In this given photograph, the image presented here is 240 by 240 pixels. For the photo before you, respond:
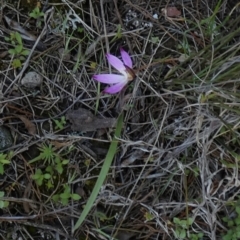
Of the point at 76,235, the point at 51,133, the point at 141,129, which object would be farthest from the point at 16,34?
the point at 76,235

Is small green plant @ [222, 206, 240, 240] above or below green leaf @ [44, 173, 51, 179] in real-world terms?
below

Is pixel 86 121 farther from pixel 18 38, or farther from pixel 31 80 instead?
pixel 18 38

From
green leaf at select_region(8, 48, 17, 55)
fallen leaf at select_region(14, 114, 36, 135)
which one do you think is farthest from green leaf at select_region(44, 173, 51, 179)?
green leaf at select_region(8, 48, 17, 55)

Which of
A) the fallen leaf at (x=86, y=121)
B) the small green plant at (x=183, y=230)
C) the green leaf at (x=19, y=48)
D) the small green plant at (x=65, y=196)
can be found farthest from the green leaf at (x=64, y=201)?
the green leaf at (x=19, y=48)

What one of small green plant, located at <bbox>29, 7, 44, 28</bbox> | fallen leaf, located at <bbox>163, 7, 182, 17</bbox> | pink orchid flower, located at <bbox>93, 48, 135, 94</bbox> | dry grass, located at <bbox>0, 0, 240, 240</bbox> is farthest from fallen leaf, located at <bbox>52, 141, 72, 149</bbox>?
fallen leaf, located at <bbox>163, 7, 182, 17</bbox>

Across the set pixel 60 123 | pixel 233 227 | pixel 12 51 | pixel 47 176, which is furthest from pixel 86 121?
pixel 233 227

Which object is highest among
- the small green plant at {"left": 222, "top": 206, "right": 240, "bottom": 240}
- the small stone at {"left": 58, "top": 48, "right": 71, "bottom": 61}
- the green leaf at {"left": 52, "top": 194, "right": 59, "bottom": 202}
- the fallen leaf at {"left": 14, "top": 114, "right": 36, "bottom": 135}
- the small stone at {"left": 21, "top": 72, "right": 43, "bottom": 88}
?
the small stone at {"left": 58, "top": 48, "right": 71, "bottom": 61}

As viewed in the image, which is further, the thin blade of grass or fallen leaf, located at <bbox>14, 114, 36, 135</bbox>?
fallen leaf, located at <bbox>14, 114, 36, 135</bbox>

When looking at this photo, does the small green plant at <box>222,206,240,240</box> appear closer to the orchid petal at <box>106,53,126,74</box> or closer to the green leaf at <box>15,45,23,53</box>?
the orchid petal at <box>106,53,126,74</box>
